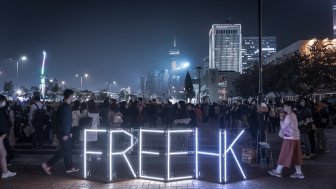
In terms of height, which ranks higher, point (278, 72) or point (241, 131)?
point (278, 72)

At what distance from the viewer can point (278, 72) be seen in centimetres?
4412

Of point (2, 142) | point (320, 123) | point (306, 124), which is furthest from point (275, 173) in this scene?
point (2, 142)

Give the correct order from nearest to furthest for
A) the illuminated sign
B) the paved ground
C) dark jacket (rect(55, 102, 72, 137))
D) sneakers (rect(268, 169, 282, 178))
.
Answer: the paved ground, the illuminated sign, sneakers (rect(268, 169, 282, 178)), dark jacket (rect(55, 102, 72, 137))

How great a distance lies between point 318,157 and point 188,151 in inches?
238

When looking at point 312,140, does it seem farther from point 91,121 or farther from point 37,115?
point 37,115

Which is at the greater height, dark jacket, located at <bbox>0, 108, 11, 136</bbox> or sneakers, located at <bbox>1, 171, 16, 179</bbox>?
dark jacket, located at <bbox>0, 108, 11, 136</bbox>

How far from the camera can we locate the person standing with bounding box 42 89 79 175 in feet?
33.8

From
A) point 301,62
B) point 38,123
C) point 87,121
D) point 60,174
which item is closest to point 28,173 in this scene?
point 60,174

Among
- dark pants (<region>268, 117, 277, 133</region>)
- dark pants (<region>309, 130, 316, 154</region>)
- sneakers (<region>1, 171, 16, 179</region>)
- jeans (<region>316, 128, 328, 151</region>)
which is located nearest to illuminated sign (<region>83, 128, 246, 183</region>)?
sneakers (<region>1, 171, 16, 179</region>)

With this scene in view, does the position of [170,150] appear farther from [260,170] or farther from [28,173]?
[28,173]

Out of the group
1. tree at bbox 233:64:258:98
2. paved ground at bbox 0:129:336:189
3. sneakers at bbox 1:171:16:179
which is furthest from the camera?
tree at bbox 233:64:258:98

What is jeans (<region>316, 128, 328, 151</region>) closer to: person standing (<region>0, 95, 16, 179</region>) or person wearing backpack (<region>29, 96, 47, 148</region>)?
person wearing backpack (<region>29, 96, 47, 148</region>)

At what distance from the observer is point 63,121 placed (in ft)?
33.7

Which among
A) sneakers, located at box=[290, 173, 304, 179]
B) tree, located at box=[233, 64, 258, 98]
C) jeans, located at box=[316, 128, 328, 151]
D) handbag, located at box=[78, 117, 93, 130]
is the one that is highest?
tree, located at box=[233, 64, 258, 98]
